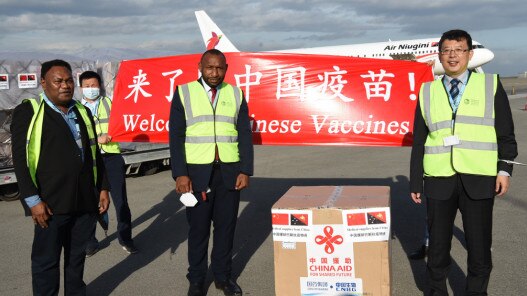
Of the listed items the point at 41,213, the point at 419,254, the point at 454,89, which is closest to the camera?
the point at 41,213

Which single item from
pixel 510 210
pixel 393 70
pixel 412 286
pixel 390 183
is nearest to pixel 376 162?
pixel 390 183

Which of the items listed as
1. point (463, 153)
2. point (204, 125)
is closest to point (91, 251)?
point (204, 125)

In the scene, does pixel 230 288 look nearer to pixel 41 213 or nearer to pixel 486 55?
pixel 41 213

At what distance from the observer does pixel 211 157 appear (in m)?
4.60

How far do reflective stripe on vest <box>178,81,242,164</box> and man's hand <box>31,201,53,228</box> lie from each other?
122 centimetres

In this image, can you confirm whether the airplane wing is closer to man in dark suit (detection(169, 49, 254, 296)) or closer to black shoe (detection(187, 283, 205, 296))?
man in dark suit (detection(169, 49, 254, 296))

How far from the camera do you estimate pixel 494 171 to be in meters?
3.86

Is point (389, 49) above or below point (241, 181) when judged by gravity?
above

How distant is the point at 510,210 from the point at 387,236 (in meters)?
4.59

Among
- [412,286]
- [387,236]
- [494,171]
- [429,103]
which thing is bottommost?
[412,286]

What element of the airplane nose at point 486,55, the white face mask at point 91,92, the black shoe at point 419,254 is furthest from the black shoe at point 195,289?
the airplane nose at point 486,55

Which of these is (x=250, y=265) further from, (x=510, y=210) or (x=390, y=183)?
(x=390, y=183)

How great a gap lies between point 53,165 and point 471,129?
298 centimetres

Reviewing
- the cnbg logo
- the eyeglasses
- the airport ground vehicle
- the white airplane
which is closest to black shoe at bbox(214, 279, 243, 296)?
the cnbg logo
